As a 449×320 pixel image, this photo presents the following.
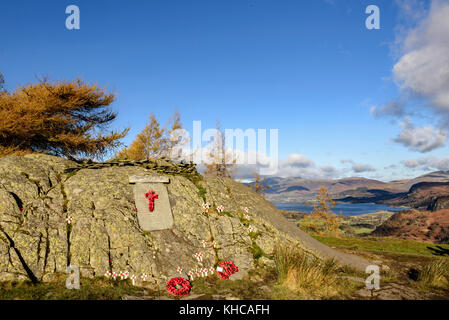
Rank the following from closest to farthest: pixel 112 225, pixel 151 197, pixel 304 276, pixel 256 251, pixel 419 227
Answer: pixel 304 276, pixel 112 225, pixel 256 251, pixel 151 197, pixel 419 227

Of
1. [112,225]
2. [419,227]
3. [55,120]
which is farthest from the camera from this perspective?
[419,227]

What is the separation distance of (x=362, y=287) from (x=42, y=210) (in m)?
11.1

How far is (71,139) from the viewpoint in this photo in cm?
1892

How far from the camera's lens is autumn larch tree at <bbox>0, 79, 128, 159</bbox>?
53.1 ft

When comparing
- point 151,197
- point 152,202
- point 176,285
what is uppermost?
point 151,197

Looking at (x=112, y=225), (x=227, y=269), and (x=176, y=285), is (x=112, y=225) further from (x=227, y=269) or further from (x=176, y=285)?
(x=227, y=269)

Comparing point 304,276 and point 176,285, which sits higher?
point 304,276

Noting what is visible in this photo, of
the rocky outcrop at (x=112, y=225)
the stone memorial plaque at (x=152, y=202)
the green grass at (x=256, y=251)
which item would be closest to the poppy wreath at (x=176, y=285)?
the rocky outcrop at (x=112, y=225)

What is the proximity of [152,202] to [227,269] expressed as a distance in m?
3.93

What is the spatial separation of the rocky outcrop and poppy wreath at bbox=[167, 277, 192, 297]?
44 cm


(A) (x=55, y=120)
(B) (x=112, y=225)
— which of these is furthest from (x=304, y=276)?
(A) (x=55, y=120)

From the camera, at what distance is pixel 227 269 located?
9.70 meters

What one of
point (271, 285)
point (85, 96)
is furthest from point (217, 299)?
point (85, 96)

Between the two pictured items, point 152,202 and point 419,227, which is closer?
point 152,202
